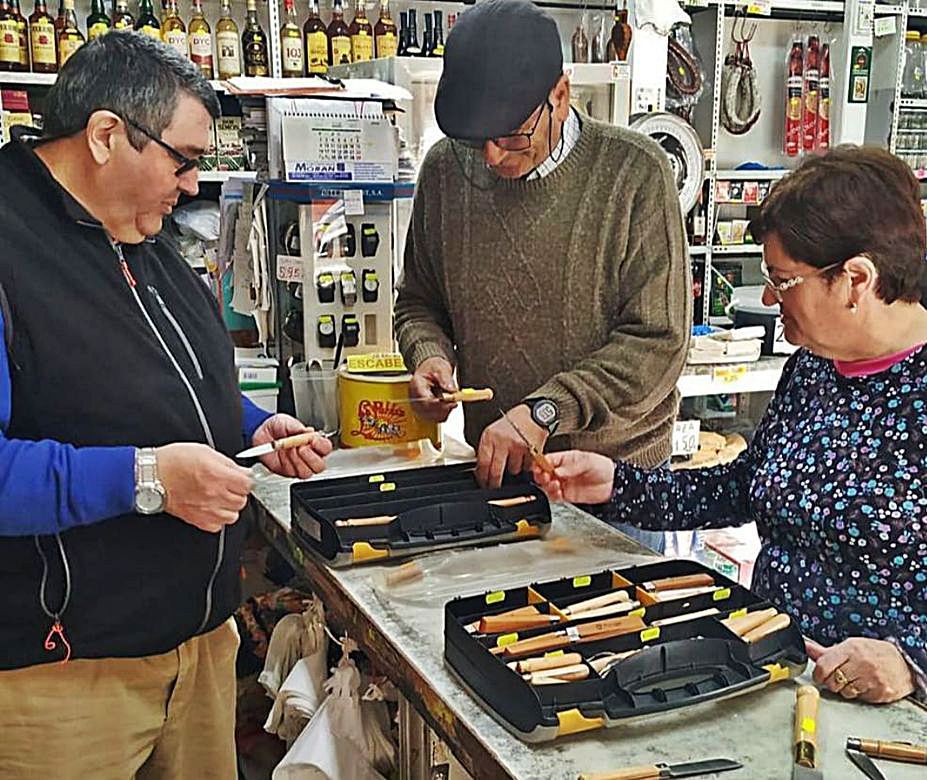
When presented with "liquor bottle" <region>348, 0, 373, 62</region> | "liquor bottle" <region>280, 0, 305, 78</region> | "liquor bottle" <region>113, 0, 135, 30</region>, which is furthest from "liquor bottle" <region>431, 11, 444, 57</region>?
"liquor bottle" <region>113, 0, 135, 30</region>

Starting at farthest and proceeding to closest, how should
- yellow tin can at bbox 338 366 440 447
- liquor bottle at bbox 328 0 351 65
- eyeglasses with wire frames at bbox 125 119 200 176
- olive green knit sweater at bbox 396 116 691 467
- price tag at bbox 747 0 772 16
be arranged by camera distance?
price tag at bbox 747 0 772 16 → liquor bottle at bbox 328 0 351 65 → yellow tin can at bbox 338 366 440 447 → olive green knit sweater at bbox 396 116 691 467 → eyeglasses with wire frames at bbox 125 119 200 176

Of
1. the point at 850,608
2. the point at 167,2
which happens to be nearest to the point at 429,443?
the point at 850,608

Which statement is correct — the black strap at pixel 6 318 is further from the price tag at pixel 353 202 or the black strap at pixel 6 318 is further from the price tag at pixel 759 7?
the price tag at pixel 759 7

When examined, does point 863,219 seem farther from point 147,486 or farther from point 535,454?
point 147,486

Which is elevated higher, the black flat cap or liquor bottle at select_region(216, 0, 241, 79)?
liquor bottle at select_region(216, 0, 241, 79)

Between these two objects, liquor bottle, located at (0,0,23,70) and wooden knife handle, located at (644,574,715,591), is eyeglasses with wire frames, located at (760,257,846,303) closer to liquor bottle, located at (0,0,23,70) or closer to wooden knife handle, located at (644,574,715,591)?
wooden knife handle, located at (644,574,715,591)

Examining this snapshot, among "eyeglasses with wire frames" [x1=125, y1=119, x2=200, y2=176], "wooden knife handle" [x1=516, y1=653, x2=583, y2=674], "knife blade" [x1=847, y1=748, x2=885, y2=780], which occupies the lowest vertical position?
"knife blade" [x1=847, y1=748, x2=885, y2=780]

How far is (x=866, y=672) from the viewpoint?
4.16 ft

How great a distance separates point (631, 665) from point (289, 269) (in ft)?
5.32

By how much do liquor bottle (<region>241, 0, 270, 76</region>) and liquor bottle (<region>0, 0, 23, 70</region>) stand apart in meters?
0.78

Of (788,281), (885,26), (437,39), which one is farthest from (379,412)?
Answer: (885,26)

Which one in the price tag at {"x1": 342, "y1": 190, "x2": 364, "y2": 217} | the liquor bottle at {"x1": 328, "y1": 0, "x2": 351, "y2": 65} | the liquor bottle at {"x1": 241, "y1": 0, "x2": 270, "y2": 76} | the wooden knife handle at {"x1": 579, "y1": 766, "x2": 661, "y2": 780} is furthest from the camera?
the liquor bottle at {"x1": 328, "y1": 0, "x2": 351, "y2": 65}

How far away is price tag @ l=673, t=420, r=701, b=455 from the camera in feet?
12.8

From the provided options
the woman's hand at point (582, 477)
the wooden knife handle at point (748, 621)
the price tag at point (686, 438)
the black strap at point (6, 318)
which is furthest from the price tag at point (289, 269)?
the price tag at point (686, 438)
